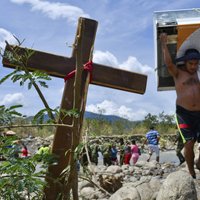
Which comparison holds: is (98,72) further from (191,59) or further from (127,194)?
(127,194)

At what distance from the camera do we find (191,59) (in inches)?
171

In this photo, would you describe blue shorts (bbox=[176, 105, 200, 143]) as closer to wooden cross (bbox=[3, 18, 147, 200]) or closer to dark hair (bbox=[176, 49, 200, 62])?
dark hair (bbox=[176, 49, 200, 62])

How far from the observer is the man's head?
13.9 ft

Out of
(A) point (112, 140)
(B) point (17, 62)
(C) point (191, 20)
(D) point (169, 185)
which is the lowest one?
(D) point (169, 185)

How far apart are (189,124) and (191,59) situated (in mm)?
683

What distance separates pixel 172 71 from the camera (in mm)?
4418

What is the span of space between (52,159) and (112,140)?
42 centimetres

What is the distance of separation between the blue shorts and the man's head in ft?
1.34

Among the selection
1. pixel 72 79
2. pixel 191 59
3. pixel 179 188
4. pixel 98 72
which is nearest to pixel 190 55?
pixel 191 59

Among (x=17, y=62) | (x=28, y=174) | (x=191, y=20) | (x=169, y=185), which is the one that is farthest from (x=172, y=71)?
(x=28, y=174)

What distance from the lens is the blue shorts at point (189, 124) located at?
4590 mm

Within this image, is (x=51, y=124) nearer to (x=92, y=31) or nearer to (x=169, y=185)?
A: (x=92, y=31)

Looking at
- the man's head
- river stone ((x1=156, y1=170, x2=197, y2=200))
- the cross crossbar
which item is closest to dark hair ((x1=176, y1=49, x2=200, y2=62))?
the man's head

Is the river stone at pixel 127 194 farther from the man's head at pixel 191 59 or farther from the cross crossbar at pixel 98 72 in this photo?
the cross crossbar at pixel 98 72
